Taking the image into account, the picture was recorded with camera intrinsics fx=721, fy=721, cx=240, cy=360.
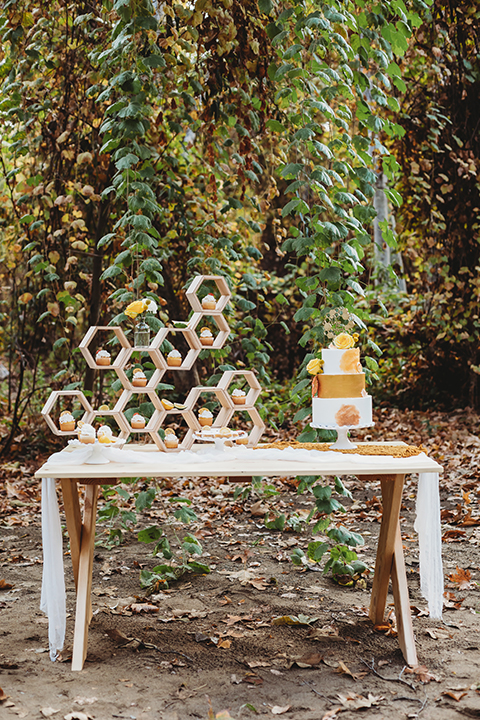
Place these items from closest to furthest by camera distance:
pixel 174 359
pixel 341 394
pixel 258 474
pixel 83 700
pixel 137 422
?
pixel 83 700, pixel 258 474, pixel 341 394, pixel 137 422, pixel 174 359

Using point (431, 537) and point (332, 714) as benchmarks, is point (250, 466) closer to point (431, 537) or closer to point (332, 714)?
point (431, 537)

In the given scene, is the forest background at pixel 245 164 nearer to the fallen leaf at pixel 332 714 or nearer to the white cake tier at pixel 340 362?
the white cake tier at pixel 340 362

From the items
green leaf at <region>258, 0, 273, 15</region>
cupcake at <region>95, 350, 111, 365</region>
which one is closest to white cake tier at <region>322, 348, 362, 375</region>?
cupcake at <region>95, 350, 111, 365</region>

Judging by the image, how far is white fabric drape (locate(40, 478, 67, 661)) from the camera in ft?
8.17

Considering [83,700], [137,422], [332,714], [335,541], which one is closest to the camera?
[332,714]

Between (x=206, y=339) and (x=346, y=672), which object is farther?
(x=206, y=339)

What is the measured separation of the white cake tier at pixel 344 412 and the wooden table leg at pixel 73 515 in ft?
3.08

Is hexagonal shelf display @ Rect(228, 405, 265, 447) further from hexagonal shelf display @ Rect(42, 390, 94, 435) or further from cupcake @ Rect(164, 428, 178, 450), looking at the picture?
hexagonal shelf display @ Rect(42, 390, 94, 435)

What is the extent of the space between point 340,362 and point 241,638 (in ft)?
3.73

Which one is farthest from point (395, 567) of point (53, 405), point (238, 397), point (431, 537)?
point (53, 405)

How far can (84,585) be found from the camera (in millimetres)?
2623

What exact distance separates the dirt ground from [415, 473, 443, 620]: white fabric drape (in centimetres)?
26

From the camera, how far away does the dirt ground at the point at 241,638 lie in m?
2.28

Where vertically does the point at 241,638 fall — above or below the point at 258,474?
below
